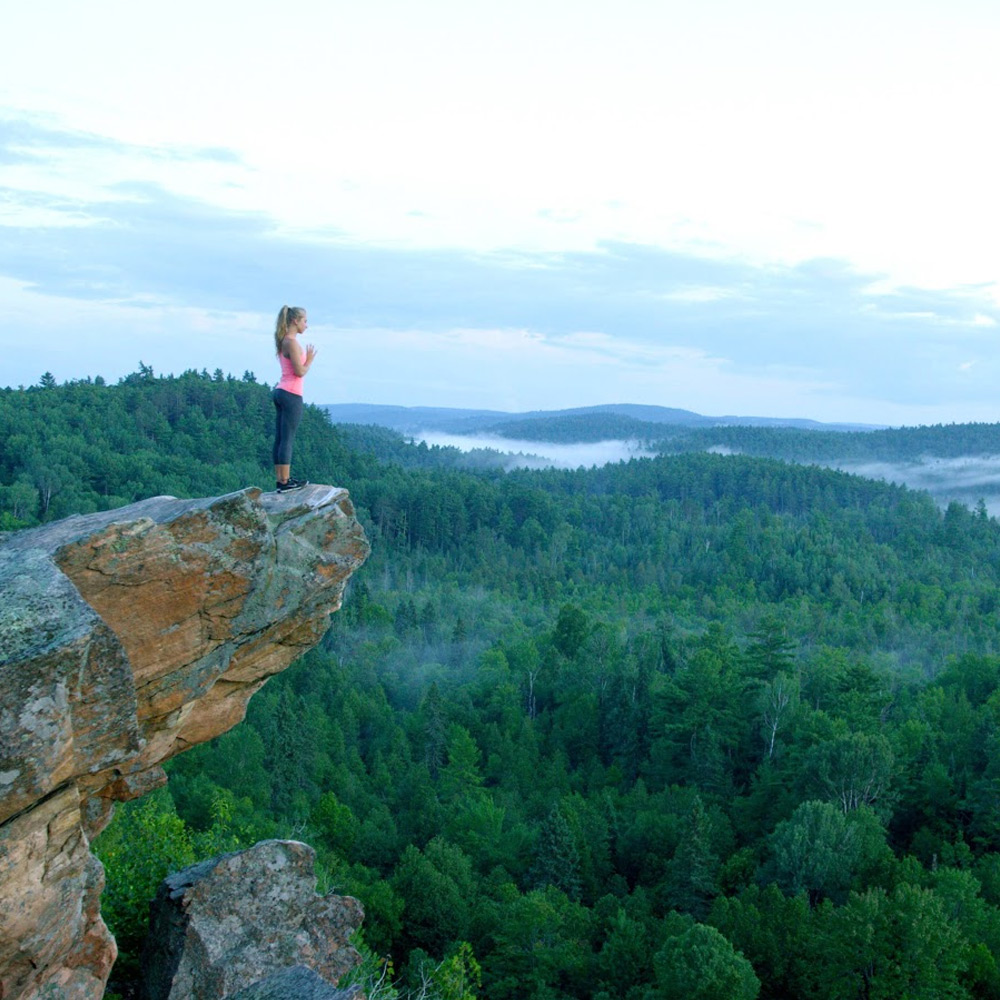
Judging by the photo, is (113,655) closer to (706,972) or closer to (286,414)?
(286,414)

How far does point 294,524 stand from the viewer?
13250 mm

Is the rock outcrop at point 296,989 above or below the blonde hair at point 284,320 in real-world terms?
below

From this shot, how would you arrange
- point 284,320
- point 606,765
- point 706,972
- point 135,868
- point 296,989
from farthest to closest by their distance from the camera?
point 606,765
point 706,972
point 135,868
point 284,320
point 296,989

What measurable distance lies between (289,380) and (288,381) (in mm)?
22

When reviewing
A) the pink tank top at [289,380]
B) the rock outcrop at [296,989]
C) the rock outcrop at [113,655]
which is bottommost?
the rock outcrop at [296,989]

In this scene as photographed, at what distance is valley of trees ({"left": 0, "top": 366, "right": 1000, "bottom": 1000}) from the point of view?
30.1 m

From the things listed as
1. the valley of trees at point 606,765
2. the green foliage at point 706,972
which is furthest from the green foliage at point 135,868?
the green foliage at point 706,972

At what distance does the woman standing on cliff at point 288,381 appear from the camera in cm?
1369

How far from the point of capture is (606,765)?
61.6 meters

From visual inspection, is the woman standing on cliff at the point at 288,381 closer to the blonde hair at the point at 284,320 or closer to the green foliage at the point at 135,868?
the blonde hair at the point at 284,320

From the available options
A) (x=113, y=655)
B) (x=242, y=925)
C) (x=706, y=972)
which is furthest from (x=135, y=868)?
(x=706, y=972)

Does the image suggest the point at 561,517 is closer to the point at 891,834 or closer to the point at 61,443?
the point at 61,443

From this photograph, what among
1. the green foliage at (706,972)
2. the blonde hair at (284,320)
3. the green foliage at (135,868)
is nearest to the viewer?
the blonde hair at (284,320)

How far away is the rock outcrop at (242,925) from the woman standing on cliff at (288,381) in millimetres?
6219
